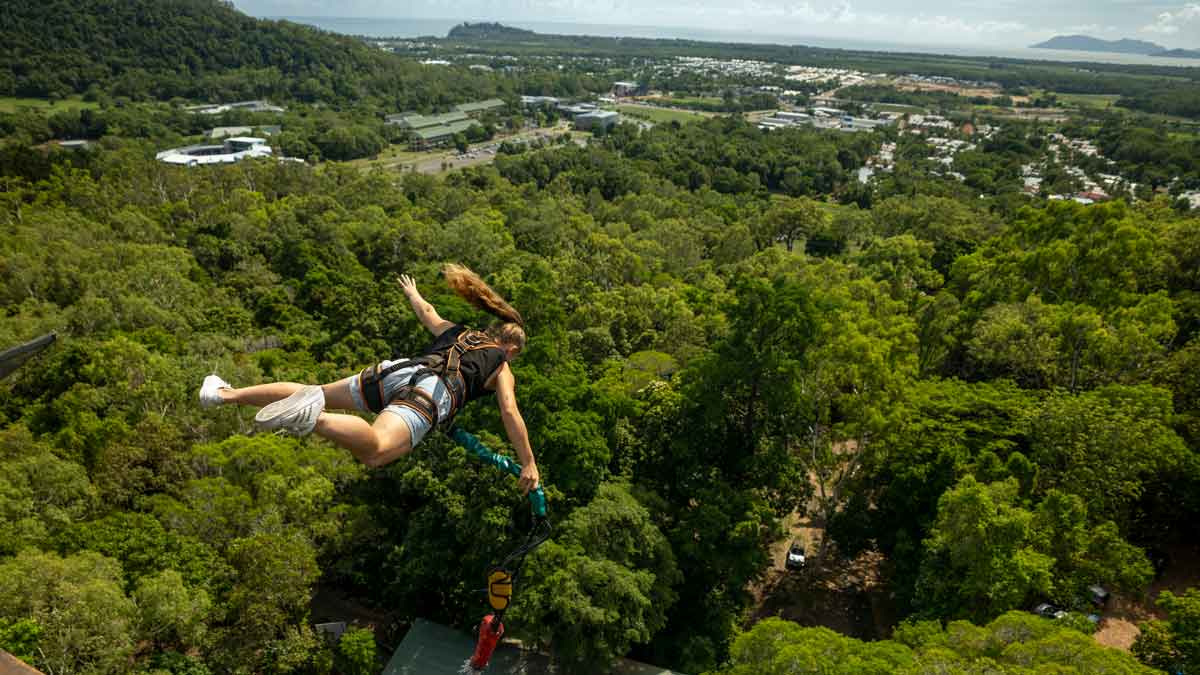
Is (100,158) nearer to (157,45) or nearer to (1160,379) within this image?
(1160,379)

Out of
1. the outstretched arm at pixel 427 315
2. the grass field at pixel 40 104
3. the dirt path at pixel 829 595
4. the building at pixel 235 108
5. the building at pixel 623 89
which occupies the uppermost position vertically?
the building at pixel 623 89

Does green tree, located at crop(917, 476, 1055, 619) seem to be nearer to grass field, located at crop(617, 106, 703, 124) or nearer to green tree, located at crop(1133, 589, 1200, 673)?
green tree, located at crop(1133, 589, 1200, 673)

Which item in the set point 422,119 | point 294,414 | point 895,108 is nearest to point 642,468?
point 294,414

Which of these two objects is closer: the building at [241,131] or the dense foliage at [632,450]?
the dense foliage at [632,450]

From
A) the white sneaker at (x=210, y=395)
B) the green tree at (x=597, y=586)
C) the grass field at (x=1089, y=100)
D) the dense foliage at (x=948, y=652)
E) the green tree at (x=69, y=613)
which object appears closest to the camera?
the white sneaker at (x=210, y=395)

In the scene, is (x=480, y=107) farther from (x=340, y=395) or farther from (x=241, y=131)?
(x=340, y=395)

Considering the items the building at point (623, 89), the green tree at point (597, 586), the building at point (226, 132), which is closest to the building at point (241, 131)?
the building at point (226, 132)

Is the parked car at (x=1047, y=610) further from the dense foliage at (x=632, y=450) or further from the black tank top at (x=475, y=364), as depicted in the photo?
the black tank top at (x=475, y=364)
